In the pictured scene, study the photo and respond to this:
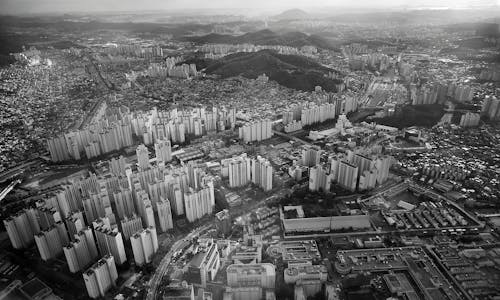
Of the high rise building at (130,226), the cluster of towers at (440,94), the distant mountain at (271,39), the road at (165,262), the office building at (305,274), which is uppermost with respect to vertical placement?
the distant mountain at (271,39)

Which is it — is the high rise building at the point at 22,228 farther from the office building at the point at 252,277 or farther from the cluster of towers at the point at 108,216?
the office building at the point at 252,277

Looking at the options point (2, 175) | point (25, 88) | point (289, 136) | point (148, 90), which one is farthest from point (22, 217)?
point (148, 90)

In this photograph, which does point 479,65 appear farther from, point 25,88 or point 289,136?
point 25,88

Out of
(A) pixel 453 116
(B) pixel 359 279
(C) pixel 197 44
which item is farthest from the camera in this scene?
(C) pixel 197 44

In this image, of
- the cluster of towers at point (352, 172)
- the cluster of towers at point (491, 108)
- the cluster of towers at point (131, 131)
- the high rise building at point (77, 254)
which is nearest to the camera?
the high rise building at point (77, 254)

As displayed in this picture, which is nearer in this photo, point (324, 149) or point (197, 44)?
point (324, 149)

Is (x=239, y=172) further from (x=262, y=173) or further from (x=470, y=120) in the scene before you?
(x=470, y=120)

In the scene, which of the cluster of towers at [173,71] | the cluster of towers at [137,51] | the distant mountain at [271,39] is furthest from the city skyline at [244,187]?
the distant mountain at [271,39]
